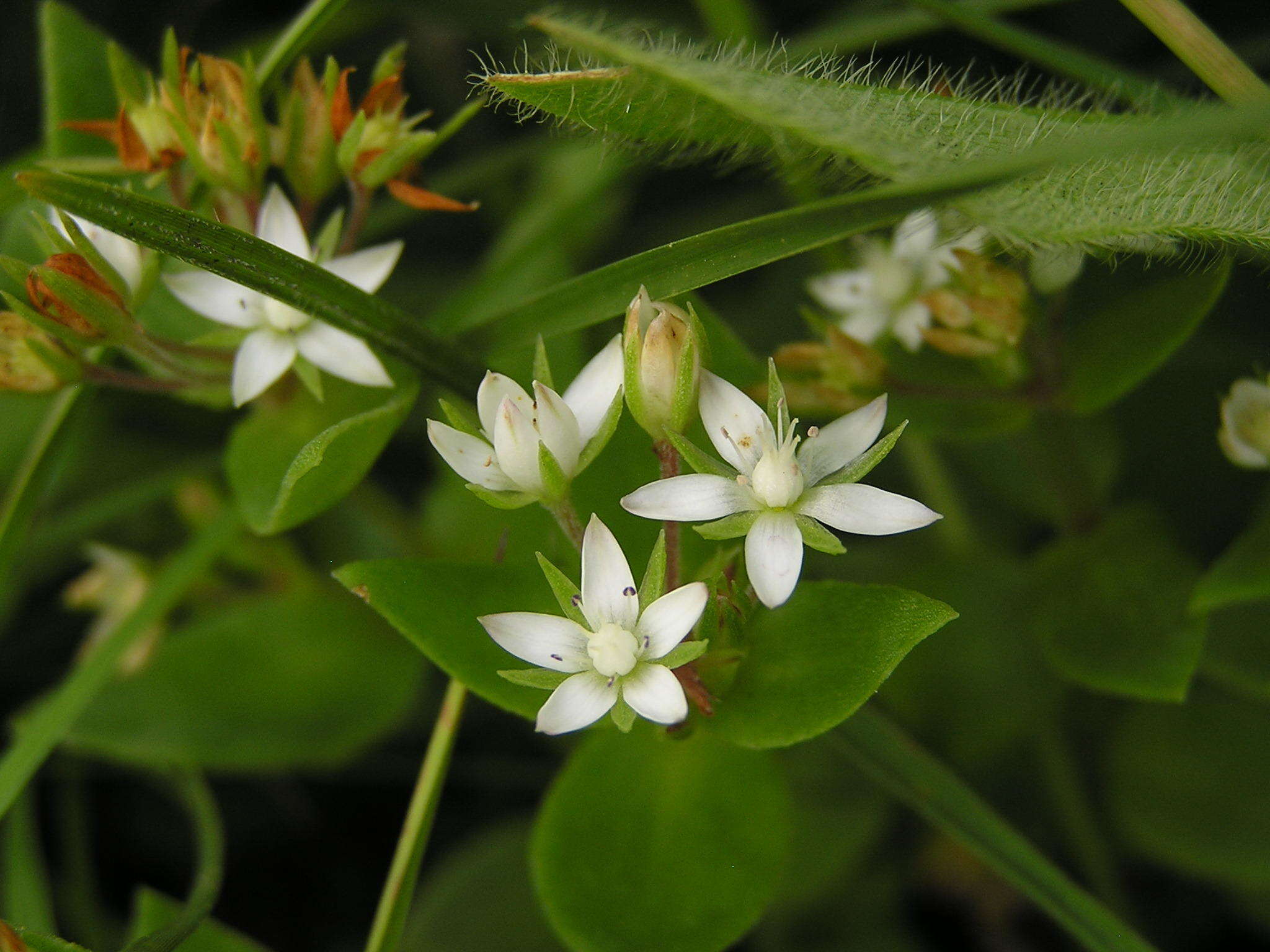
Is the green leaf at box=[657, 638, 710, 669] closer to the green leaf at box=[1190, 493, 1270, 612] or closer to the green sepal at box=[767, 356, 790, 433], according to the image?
the green sepal at box=[767, 356, 790, 433]

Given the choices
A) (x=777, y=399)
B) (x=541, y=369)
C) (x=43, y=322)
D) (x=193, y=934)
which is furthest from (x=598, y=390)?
(x=193, y=934)

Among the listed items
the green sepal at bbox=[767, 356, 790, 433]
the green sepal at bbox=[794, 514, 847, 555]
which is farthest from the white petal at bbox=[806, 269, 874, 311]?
the green sepal at bbox=[794, 514, 847, 555]

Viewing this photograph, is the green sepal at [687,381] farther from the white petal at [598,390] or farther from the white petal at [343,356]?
the white petal at [343,356]

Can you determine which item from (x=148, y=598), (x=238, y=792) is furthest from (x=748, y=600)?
(x=238, y=792)

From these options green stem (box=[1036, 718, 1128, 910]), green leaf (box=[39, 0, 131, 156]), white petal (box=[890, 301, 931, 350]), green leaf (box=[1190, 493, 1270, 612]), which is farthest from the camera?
green stem (box=[1036, 718, 1128, 910])

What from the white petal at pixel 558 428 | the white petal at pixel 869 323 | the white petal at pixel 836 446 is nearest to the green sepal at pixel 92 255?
the white petal at pixel 558 428
